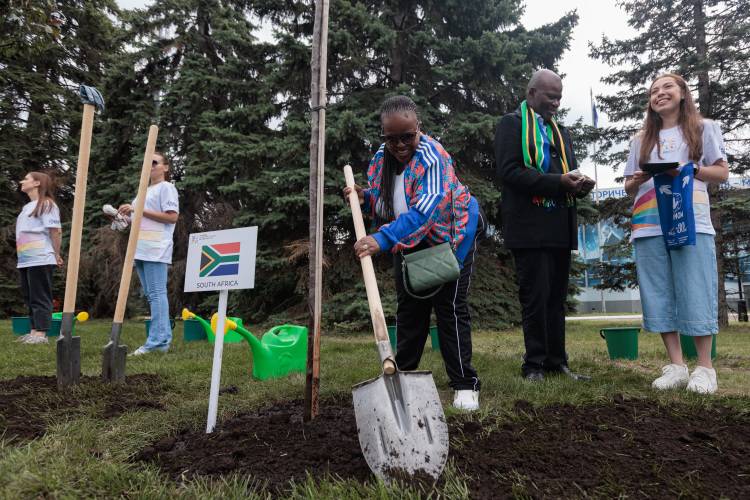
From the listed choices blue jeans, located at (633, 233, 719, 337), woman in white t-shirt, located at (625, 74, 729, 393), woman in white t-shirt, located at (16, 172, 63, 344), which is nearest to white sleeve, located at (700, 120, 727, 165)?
woman in white t-shirt, located at (625, 74, 729, 393)

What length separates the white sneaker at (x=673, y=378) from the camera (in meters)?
2.93

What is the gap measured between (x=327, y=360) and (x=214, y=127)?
21.4 ft

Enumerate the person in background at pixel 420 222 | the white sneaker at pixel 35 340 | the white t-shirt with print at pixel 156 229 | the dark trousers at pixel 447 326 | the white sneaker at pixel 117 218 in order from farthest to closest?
the white sneaker at pixel 35 340 → the white t-shirt with print at pixel 156 229 → the white sneaker at pixel 117 218 → the dark trousers at pixel 447 326 → the person in background at pixel 420 222

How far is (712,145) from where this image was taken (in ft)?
9.86

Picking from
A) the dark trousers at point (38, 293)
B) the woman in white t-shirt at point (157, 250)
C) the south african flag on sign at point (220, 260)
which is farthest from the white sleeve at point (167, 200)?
the south african flag on sign at point (220, 260)

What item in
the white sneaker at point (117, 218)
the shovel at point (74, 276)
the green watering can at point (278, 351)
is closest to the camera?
the shovel at point (74, 276)

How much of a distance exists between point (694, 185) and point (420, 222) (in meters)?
1.84

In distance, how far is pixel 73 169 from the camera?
47.6 ft

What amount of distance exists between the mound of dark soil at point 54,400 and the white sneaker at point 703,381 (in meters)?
3.13

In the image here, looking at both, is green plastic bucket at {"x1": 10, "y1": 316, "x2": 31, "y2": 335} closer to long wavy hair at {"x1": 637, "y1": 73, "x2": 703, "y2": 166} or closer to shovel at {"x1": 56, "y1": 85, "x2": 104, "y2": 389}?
shovel at {"x1": 56, "y1": 85, "x2": 104, "y2": 389}

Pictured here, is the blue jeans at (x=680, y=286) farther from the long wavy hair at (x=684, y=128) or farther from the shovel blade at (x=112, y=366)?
the shovel blade at (x=112, y=366)

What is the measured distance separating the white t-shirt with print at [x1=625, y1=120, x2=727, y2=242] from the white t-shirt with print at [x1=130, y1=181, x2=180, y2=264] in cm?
A: 419

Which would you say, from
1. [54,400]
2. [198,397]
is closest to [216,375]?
[198,397]

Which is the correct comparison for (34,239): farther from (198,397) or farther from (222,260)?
(222,260)
